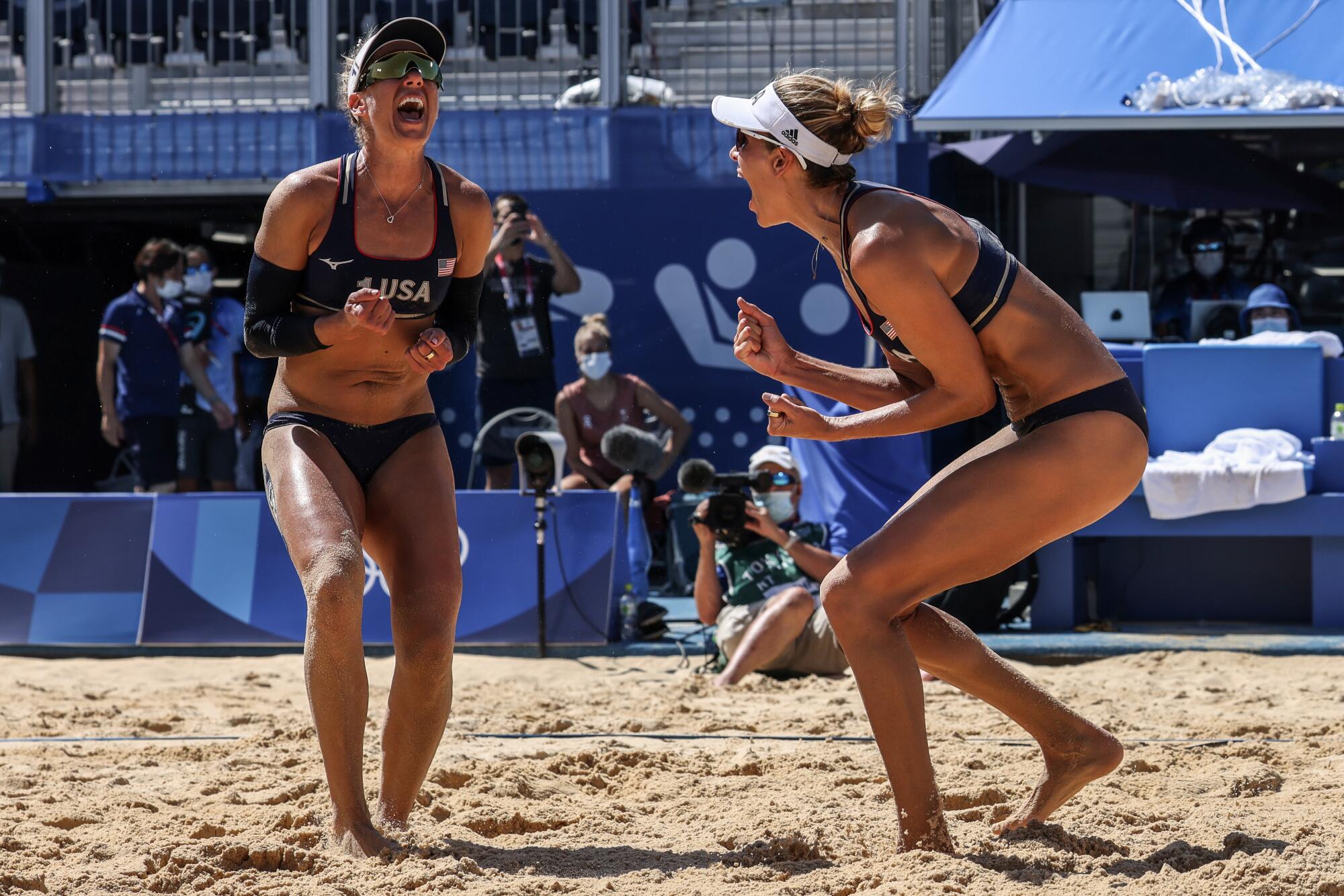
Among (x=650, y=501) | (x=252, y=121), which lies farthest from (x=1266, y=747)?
(x=252, y=121)

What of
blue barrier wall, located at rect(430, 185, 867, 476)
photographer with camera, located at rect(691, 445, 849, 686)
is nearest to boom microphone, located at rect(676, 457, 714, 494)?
photographer with camera, located at rect(691, 445, 849, 686)

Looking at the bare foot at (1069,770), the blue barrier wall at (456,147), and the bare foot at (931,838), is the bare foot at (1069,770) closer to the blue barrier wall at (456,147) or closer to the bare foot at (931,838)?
the bare foot at (931,838)

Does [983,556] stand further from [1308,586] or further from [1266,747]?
[1308,586]

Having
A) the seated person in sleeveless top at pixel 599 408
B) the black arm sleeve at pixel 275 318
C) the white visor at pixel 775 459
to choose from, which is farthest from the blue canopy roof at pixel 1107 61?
the black arm sleeve at pixel 275 318

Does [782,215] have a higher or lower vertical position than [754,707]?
higher

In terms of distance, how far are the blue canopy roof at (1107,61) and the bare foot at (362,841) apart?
20.8 ft

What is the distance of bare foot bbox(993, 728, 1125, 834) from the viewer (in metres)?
3.61

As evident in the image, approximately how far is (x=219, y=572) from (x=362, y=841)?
14.6 ft

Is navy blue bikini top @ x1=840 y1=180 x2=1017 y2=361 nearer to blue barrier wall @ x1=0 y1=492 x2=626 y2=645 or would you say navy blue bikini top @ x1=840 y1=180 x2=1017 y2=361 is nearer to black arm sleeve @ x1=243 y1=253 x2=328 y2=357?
black arm sleeve @ x1=243 y1=253 x2=328 y2=357

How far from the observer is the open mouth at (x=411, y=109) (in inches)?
149

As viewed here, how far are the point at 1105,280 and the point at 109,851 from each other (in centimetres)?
904

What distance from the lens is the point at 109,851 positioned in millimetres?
3674

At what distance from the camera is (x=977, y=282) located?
3.34m

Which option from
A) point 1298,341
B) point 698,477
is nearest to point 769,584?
point 698,477
